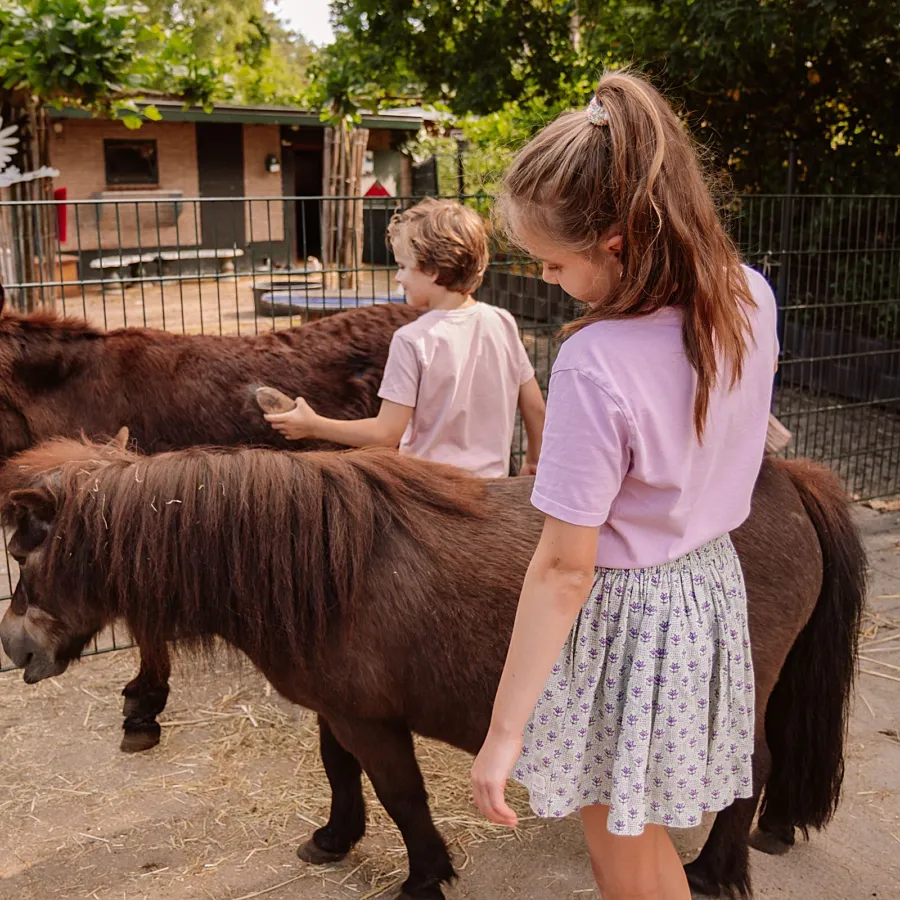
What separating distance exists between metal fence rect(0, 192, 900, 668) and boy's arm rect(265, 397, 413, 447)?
3.61 ft

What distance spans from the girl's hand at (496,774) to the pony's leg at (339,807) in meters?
1.35

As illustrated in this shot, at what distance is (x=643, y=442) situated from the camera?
142 centimetres

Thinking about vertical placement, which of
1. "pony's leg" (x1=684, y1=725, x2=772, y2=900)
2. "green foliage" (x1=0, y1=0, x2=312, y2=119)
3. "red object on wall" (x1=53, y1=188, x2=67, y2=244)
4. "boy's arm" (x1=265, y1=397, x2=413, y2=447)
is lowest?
"pony's leg" (x1=684, y1=725, x2=772, y2=900)

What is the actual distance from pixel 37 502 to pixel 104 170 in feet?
50.4

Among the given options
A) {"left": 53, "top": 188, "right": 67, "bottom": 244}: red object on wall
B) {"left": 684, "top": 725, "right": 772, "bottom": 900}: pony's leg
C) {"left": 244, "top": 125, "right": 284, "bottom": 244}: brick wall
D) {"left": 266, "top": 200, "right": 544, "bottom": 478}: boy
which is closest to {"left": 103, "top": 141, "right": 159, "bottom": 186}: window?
{"left": 244, "top": 125, "right": 284, "bottom": 244}: brick wall

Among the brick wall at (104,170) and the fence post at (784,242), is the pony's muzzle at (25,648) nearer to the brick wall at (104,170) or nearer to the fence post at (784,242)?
the fence post at (784,242)

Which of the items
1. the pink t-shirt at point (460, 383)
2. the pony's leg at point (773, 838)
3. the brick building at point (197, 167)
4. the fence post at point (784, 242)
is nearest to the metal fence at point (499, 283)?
the fence post at point (784, 242)

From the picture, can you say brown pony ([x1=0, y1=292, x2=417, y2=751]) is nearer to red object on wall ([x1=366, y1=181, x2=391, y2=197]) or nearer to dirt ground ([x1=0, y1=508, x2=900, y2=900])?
dirt ground ([x1=0, y1=508, x2=900, y2=900])

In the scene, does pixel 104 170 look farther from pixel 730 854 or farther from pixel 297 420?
pixel 730 854

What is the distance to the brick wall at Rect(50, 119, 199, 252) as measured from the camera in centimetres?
1517

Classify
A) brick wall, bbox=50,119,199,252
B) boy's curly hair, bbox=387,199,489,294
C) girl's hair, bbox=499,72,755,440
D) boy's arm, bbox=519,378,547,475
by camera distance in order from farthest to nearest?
brick wall, bbox=50,119,199,252 → boy's arm, bbox=519,378,547,475 → boy's curly hair, bbox=387,199,489,294 → girl's hair, bbox=499,72,755,440

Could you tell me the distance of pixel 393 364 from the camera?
291 centimetres

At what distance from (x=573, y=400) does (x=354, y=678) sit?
1.17m

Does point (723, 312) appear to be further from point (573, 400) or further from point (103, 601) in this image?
point (103, 601)
